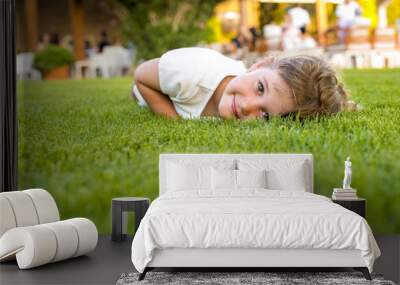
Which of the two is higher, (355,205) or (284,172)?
(284,172)

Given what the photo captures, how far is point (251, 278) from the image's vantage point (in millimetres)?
5090

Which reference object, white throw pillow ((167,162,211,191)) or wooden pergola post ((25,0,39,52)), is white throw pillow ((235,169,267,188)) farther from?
wooden pergola post ((25,0,39,52))

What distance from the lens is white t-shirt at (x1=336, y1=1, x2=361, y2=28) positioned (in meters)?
7.14

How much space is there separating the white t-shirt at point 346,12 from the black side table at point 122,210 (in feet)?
8.15

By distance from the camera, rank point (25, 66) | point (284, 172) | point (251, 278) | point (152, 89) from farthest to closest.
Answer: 1. point (25, 66)
2. point (152, 89)
3. point (284, 172)
4. point (251, 278)

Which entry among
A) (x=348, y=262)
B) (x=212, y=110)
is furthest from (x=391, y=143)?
(x=348, y=262)

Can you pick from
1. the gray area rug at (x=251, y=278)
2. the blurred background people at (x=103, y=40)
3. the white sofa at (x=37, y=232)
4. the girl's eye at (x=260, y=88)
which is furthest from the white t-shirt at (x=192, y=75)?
the gray area rug at (x=251, y=278)

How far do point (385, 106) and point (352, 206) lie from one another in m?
1.07

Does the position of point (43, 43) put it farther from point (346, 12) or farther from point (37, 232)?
point (346, 12)

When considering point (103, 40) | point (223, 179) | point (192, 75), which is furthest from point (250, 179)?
point (103, 40)

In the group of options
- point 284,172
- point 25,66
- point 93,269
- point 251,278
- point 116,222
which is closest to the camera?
point 251,278

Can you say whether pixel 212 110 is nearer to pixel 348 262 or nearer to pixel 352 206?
pixel 352 206

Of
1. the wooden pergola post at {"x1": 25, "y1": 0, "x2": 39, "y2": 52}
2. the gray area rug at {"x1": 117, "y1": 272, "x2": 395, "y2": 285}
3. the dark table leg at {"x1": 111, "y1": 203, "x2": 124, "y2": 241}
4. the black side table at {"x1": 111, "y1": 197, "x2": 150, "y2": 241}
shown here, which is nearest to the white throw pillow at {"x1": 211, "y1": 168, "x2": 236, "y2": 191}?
the black side table at {"x1": 111, "y1": 197, "x2": 150, "y2": 241}

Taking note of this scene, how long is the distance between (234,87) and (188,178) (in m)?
1.00
